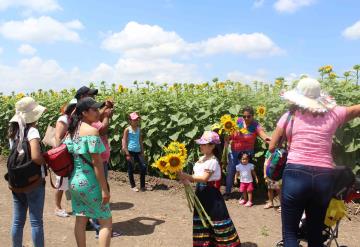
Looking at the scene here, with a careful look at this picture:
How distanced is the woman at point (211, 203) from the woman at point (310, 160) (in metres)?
0.88

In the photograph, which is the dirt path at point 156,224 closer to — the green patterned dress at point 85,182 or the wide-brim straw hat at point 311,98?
the green patterned dress at point 85,182

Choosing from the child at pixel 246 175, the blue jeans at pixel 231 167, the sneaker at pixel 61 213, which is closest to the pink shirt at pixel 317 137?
the child at pixel 246 175

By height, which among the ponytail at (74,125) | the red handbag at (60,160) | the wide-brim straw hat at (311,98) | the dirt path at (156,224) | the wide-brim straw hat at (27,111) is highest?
the wide-brim straw hat at (311,98)

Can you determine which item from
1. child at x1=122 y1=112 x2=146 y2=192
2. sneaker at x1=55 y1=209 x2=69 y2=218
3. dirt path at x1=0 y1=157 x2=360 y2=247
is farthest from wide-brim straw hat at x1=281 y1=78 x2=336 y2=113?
child at x1=122 y1=112 x2=146 y2=192

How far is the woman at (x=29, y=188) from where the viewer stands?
156 inches

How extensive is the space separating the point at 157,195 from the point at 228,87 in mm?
Result: 2715

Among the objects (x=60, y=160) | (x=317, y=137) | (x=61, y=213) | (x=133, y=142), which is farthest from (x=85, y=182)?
(x=133, y=142)

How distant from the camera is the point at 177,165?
4109 mm

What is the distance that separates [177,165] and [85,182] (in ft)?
2.90

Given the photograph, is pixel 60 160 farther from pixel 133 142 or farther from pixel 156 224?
pixel 133 142

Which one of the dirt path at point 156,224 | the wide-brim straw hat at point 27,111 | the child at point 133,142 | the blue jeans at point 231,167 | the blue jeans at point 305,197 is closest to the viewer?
the blue jeans at point 305,197

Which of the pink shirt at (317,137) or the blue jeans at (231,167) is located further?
the blue jeans at (231,167)

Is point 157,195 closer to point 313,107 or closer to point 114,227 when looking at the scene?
point 114,227

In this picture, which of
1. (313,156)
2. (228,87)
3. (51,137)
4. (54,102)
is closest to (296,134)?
(313,156)
